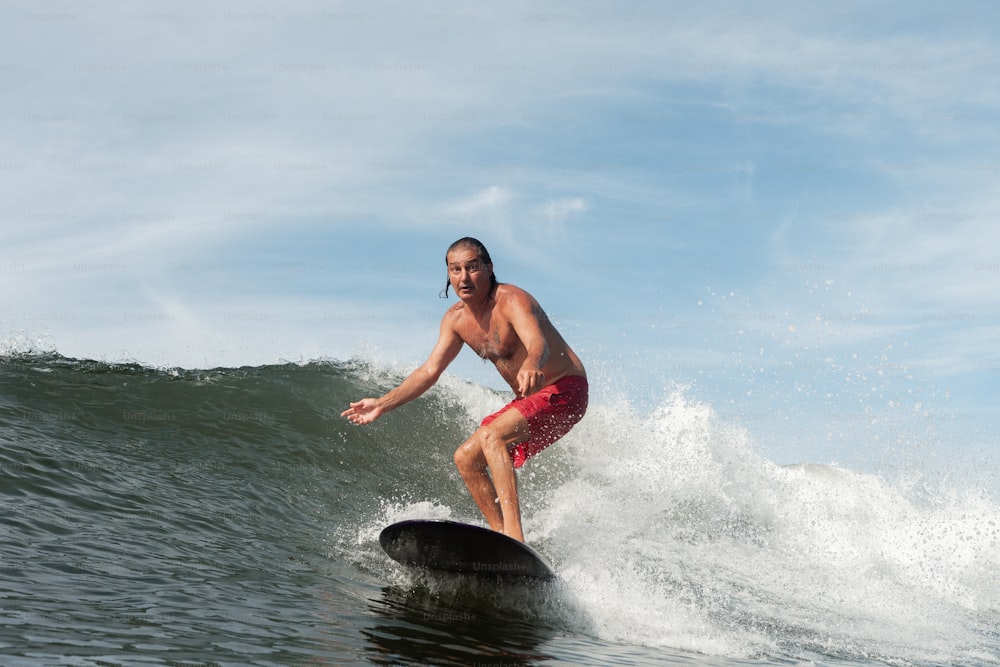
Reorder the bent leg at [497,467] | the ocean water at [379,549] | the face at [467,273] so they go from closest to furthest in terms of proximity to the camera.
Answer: the ocean water at [379,549] → the bent leg at [497,467] → the face at [467,273]

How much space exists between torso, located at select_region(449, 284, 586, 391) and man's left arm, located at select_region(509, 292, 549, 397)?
1.4 inches

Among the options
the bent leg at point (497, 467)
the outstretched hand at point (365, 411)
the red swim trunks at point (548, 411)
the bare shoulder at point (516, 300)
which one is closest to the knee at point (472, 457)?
the bent leg at point (497, 467)

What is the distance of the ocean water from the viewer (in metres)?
4.38

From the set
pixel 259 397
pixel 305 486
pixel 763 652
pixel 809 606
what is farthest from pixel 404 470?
pixel 763 652

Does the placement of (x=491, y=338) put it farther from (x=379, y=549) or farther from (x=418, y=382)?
(x=379, y=549)

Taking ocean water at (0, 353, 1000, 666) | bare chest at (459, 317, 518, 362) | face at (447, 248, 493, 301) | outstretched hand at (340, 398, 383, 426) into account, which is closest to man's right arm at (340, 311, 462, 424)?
outstretched hand at (340, 398, 383, 426)

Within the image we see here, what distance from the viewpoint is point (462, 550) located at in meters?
5.38

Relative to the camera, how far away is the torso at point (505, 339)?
19.1 ft

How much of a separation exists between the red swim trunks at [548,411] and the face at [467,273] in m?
0.85

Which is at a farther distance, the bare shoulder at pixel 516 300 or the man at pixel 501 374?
Result: the bare shoulder at pixel 516 300

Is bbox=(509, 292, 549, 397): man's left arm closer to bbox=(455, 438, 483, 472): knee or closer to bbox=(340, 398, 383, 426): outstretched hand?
bbox=(455, 438, 483, 472): knee

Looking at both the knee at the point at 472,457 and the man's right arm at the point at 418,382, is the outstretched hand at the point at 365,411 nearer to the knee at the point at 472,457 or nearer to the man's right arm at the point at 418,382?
the man's right arm at the point at 418,382

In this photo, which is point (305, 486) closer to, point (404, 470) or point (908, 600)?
point (404, 470)

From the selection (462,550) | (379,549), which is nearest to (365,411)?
(462,550)
